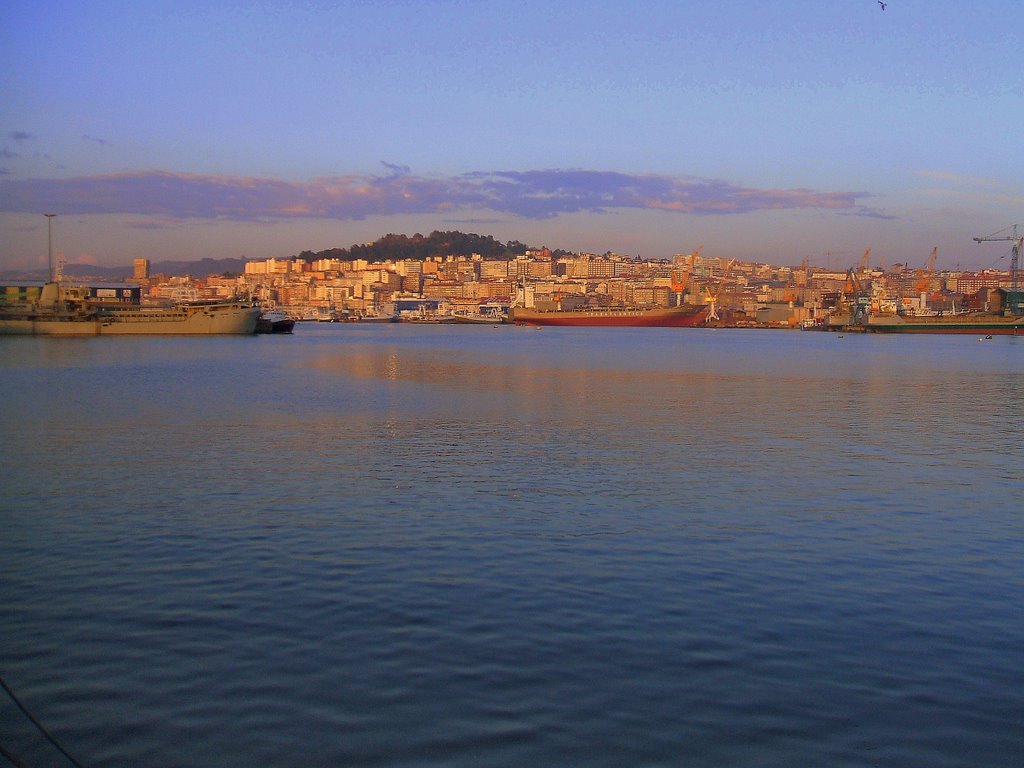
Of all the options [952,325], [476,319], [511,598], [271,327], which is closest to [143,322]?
[271,327]

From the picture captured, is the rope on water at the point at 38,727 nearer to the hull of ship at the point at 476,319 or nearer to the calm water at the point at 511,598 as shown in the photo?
the calm water at the point at 511,598

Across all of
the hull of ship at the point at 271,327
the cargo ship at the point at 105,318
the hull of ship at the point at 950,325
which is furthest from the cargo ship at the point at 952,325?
the cargo ship at the point at 105,318

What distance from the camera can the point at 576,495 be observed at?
1171 centimetres

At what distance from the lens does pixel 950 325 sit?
107 metres

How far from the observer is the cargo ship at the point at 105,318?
234ft

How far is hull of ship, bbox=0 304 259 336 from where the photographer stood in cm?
7106

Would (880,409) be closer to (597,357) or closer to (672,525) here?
(672,525)

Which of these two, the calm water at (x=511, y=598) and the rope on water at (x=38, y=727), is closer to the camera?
the rope on water at (x=38, y=727)

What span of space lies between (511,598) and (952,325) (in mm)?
108180

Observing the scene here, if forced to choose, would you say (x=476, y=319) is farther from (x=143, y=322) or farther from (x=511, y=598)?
(x=511, y=598)

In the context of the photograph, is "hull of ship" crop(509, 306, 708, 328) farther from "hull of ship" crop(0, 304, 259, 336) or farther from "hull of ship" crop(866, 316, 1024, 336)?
"hull of ship" crop(0, 304, 259, 336)

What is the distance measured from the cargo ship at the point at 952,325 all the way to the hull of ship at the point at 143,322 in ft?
215

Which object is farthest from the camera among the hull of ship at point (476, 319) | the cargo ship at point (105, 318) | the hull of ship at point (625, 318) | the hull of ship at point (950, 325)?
the hull of ship at point (476, 319)

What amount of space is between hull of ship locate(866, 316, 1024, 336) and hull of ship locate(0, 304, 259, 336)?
2581 inches
